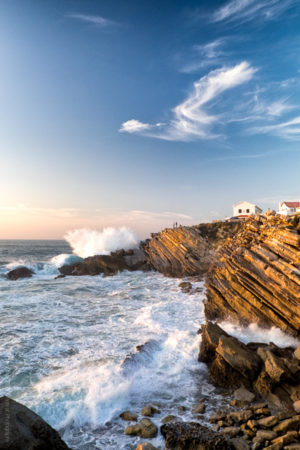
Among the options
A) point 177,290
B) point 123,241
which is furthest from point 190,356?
point 123,241

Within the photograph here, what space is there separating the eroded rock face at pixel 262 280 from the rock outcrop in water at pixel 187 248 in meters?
14.6

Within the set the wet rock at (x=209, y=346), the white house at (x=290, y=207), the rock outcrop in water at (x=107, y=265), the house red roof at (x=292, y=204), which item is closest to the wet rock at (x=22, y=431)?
the wet rock at (x=209, y=346)

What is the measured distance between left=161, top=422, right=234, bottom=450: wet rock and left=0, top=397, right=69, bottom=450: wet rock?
2.67m

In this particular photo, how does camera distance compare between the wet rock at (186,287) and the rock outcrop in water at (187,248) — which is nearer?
the wet rock at (186,287)

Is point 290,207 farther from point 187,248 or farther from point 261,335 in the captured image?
point 261,335

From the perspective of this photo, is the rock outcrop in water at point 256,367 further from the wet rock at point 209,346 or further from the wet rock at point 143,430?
the wet rock at point 143,430

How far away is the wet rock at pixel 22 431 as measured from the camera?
4.58 meters

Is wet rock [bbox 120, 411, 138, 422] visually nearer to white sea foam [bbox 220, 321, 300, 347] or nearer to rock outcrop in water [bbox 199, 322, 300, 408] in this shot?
rock outcrop in water [bbox 199, 322, 300, 408]

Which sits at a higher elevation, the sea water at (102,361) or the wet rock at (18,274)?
the sea water at (102,361)

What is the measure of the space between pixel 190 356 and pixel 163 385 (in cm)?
231

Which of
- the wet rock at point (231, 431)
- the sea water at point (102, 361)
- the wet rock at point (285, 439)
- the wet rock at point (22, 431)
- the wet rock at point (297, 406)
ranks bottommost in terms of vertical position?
the sea water at point (102, 361)

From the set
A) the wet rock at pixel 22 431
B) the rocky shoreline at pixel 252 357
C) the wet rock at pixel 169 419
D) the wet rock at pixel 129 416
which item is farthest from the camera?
the wet rock at pixel 129 416

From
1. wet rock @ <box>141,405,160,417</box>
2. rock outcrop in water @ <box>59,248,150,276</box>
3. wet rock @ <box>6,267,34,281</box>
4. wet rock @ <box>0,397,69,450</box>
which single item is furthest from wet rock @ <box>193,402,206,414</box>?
wet rock @ <box>6,267,34,281</box>

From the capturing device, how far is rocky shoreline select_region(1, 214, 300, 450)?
6.55m
